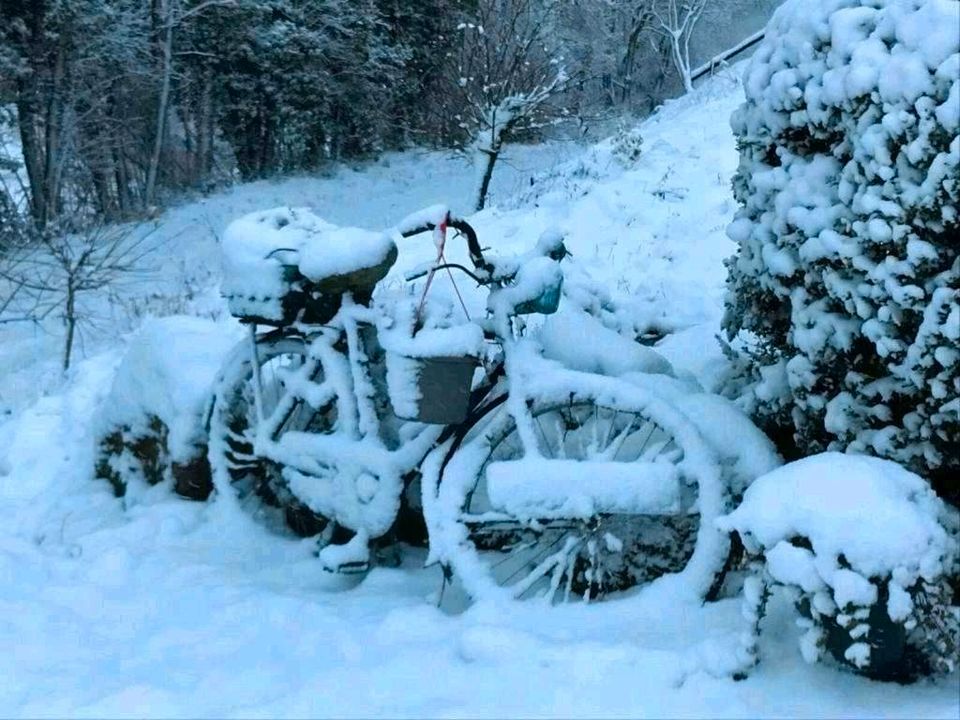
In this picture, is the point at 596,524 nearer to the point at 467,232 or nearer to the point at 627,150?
the point at 467,232

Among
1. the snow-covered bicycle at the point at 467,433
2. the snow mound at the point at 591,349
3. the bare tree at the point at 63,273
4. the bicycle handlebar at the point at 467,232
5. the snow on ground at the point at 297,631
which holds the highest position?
the bicycle handlebar at the point at 467,232

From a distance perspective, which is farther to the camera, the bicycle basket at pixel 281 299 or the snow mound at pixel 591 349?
the bicycle basket at pixel 281 299

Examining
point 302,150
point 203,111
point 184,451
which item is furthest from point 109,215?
point 184,451

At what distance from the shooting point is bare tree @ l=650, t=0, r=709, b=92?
16891mm

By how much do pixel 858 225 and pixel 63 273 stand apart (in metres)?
9.89

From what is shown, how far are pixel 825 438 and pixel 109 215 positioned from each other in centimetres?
1288

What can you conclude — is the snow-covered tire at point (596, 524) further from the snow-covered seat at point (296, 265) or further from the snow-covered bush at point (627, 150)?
the snow-covered bush at point (627, 150)

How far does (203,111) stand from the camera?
15461 mm

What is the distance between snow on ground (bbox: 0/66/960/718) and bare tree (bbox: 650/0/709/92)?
12.0 m

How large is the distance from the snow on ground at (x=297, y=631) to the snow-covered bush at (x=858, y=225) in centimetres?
67

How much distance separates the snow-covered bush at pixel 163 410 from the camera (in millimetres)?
4484

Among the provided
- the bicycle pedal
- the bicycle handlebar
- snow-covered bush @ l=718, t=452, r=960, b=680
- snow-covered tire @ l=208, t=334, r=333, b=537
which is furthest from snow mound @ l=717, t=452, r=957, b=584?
snow-covered tire @ l=208, t=334, r=333, b=537

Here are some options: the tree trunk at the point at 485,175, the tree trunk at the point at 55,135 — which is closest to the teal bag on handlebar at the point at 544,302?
the tree trunk at the point at 485,175

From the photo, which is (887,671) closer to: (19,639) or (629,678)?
(629,678)
